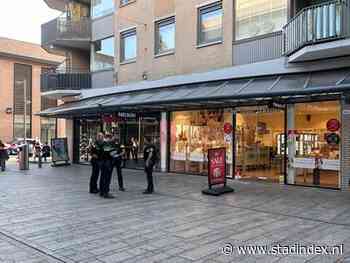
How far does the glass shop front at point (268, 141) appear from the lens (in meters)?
12.0

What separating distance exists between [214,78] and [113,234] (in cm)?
883

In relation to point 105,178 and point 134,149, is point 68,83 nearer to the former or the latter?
point 134,149

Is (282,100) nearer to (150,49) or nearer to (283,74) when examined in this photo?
(283,74)

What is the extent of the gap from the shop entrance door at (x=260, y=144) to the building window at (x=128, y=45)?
23.7 ft

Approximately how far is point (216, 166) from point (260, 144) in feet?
11.9

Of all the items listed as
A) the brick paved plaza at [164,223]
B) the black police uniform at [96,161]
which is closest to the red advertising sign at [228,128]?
the brick paved plaza at [164,223]

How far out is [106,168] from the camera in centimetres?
1066

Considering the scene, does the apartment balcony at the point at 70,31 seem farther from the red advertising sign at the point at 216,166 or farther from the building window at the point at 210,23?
the red advertising sign at the point at 216,166

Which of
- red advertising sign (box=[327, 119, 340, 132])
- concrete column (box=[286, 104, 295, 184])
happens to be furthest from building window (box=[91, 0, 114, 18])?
red advertising sign (box=[327, 119, 340, 132])

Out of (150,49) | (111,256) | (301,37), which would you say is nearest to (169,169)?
(150,49)

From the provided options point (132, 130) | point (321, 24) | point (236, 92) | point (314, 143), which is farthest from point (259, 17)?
point (132, 130)

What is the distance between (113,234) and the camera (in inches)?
265

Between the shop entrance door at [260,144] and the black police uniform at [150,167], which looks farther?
the shop entrance door at [260,144]

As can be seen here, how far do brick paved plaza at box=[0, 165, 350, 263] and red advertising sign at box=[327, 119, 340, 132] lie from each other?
1.94 meters
